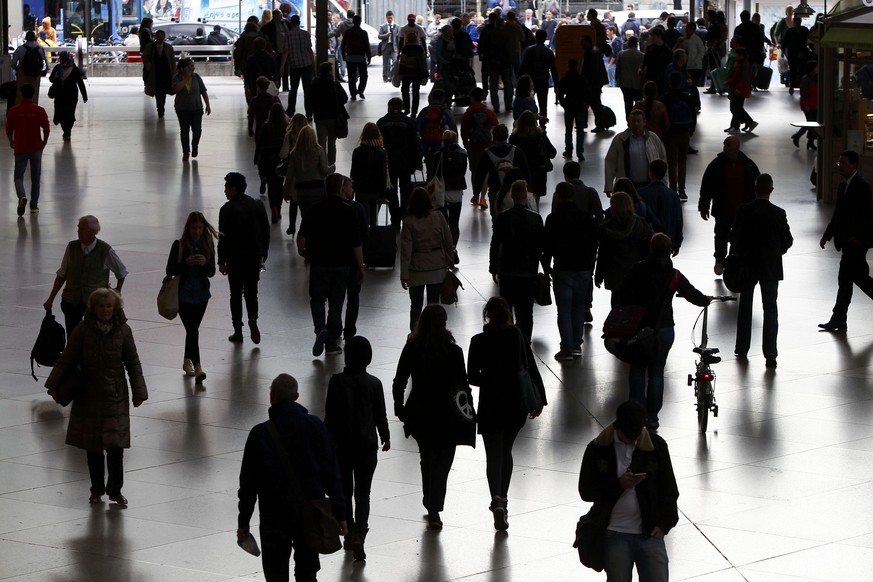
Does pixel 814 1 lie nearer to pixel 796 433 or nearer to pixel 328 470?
pixel 796 433

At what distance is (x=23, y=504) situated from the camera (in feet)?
33.3

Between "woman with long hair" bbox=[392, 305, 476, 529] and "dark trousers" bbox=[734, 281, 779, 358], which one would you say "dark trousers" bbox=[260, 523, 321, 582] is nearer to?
"woman with long hair" bbox=[392, 305, 476, 529]

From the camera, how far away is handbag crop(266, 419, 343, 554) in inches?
308

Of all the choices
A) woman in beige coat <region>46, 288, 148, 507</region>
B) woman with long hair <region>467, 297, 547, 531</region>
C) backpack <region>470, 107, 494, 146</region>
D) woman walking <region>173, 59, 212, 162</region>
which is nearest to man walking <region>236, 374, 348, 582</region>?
woman with long hair <region>467, 297, 547, 531</region>

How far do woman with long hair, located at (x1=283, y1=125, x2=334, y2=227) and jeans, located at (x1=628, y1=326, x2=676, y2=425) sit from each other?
6555 millimetres

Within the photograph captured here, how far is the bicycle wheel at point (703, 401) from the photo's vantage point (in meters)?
11.7

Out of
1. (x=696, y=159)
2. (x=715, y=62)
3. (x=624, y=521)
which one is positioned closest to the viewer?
(x=624, y=521)

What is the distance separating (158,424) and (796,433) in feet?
15.9

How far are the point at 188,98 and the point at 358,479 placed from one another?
56.6 feet

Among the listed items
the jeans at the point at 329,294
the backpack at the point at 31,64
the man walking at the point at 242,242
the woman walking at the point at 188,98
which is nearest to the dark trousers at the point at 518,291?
the jeans at the point at 329,294

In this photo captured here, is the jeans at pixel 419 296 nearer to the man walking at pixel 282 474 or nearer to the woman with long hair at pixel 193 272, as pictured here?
the woman with long hair at pixel 193 272

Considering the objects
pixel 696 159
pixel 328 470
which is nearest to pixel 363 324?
pixel 328 470

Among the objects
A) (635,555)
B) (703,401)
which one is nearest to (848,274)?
(703,401)

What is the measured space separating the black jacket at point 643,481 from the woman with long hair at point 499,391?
208cm
